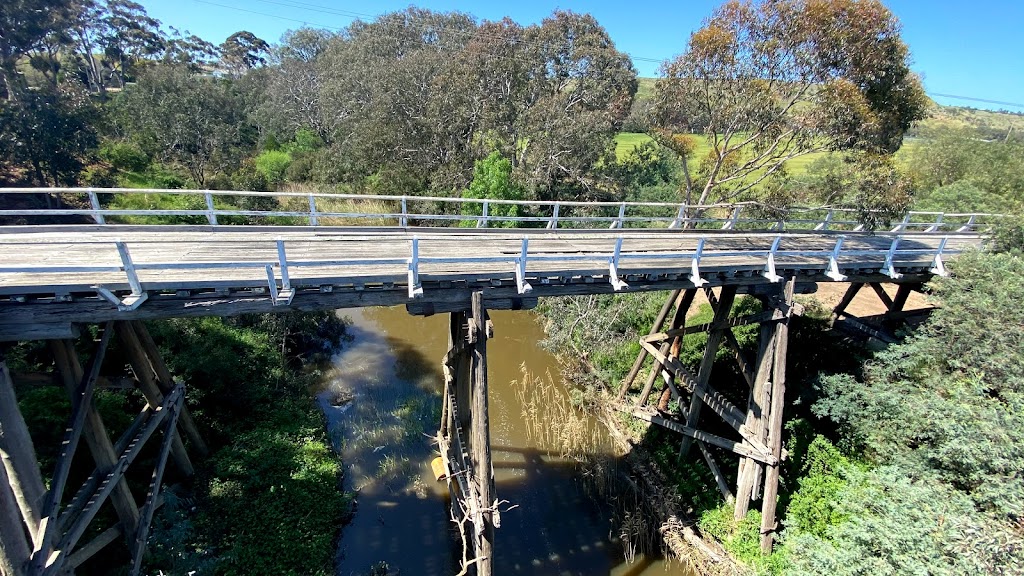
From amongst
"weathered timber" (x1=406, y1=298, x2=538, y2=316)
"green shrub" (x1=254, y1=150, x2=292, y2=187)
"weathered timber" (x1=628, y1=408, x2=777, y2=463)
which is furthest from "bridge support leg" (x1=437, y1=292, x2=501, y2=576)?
"green shrub" (x1=254, y1=150, x2=292, y2=187)

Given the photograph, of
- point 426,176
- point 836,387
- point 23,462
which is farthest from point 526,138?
point 23,462

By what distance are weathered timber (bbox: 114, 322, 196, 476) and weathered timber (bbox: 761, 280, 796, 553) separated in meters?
12.2

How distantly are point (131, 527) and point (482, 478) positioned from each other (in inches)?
253

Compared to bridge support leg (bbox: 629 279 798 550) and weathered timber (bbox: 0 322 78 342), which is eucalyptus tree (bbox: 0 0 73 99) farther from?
bridge support leg (bbox: 629 279 798 550)

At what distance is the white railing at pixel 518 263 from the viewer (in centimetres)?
583

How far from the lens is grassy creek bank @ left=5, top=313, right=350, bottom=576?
8508mm

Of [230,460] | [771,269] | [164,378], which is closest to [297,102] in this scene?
[164,378]

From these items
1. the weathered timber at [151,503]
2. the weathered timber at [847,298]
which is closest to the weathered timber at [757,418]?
the weathered timber at [847,298]

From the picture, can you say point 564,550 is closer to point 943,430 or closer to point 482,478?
point 482,478

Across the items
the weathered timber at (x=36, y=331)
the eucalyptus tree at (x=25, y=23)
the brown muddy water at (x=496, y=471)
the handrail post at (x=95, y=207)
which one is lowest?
the brown muddy water at (x=496, y=471)

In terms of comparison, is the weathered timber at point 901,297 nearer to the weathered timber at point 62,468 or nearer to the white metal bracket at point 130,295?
the white metal bracket at point 130,295

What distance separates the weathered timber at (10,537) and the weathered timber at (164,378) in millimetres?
3099

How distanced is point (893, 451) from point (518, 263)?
329 inches

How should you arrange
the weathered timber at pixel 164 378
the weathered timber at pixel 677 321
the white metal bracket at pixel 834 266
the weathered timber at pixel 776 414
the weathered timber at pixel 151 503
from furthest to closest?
the weathered timber at pixel 677 321 → the white metal bracket at pixel 834 266 → the weathered timber at pixel 776 414 → the weathered timber at pixel 164 378 → the weathered timber at pixel 151 503
